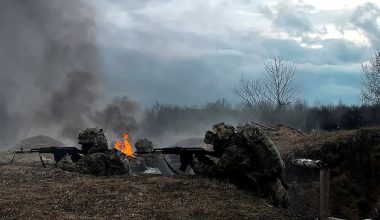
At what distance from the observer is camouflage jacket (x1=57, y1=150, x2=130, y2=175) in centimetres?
1620

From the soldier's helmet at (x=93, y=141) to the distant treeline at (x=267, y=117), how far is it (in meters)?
19.1

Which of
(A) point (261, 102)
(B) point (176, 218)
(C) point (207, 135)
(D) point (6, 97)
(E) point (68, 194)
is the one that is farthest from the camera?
(A) point (261, 102)

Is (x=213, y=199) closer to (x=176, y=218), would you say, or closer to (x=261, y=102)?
(x=176, y=218)

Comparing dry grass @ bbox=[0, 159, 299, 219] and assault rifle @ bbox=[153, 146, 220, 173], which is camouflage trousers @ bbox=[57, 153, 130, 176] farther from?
assault rifle @ bbox=[153, 146, 220, 173]

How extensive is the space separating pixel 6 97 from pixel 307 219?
42.6 m

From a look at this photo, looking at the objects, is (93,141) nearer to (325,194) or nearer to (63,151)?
(63,151)

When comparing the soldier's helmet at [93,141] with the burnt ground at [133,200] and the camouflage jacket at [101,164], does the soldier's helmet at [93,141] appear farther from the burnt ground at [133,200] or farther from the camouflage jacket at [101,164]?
the burnt ground at [133,200]

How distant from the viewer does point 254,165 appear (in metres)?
12.9

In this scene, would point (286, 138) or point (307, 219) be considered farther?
point (286, 138)

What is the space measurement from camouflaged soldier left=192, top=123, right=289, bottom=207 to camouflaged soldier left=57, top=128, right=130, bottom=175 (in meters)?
4.91

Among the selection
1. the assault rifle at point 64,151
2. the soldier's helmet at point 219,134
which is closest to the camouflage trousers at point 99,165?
the assault rifle at point 64,151

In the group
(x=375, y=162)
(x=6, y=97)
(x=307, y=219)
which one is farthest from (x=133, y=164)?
(x=6, y=97)

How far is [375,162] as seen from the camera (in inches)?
685

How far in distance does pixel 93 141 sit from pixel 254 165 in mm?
7612
